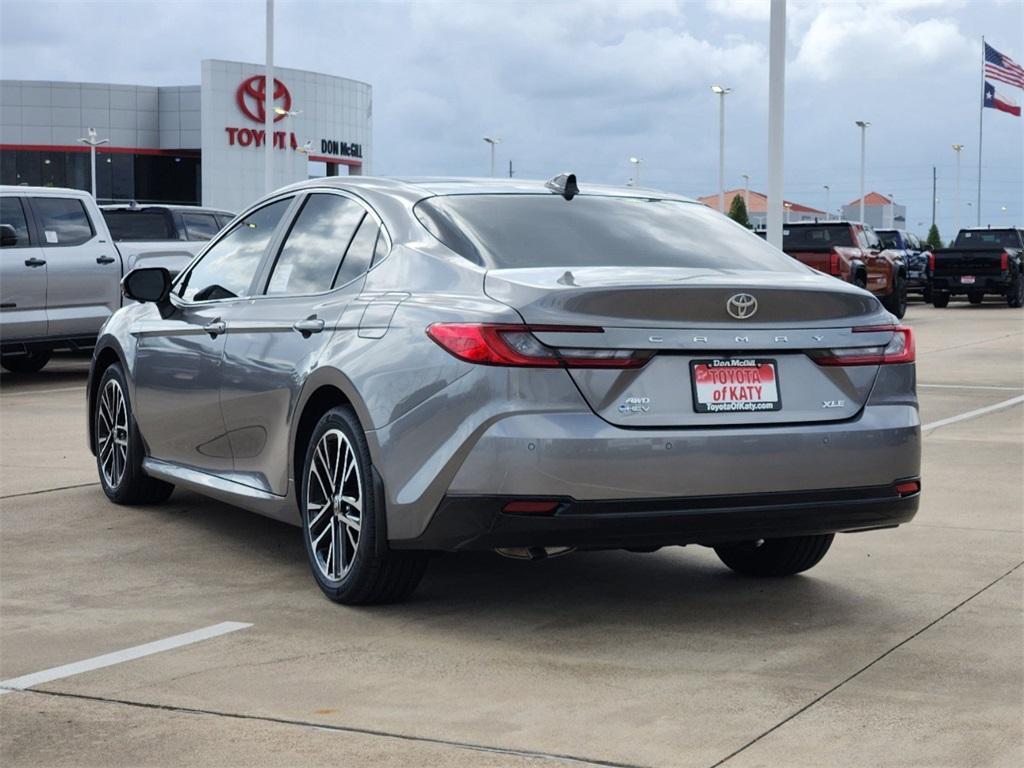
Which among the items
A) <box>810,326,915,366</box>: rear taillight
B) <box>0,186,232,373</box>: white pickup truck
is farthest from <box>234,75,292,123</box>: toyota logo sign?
<box>810,326,915,366</box>: rear taillight

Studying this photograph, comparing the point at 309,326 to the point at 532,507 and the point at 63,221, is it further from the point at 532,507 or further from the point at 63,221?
the point at 63,221

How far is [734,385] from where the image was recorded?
17.8ft

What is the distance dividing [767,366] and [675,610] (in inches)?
41.1

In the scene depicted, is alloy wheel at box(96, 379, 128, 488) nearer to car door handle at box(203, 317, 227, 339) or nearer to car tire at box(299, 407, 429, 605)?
car door handle at box(203, 317, 227, 339)

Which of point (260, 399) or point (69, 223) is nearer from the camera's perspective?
point (260, 399)

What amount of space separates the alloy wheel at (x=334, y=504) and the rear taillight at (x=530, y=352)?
0.74 metres

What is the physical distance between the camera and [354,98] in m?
80.1

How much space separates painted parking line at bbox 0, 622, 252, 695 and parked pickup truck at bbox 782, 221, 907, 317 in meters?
23.0

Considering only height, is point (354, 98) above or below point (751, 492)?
above

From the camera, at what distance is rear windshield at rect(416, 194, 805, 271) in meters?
5.87

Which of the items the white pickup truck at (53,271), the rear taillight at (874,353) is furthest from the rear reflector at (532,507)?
the white pickup truck at (53,271)

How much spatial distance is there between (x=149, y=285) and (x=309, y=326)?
1.82 metres

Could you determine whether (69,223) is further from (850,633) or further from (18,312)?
(850,633)

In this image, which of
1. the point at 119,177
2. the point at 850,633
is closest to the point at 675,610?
the point at 850,633
